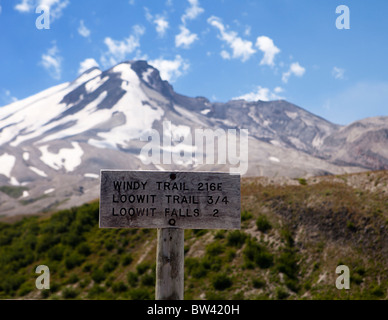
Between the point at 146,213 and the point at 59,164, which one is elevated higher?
the point at 59,164

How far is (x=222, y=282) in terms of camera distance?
55.1 feet

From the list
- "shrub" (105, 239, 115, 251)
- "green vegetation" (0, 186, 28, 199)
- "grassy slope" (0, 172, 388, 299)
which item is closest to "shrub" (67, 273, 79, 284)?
"grassy slope" (0, 172, 388, 299)

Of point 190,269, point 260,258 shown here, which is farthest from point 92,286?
point 260,258

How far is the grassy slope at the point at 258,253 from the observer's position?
16.4 meters

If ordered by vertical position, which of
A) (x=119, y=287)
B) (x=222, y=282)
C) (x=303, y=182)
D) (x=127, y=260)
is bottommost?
(x=119, y=287)

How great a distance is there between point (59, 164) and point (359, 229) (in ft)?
646

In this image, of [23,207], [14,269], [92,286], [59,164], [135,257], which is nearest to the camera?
[92,286]

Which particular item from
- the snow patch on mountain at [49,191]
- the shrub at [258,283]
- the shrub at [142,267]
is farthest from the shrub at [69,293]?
the snow patch on mountain at [49,191]

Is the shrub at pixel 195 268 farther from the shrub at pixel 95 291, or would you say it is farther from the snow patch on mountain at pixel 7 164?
the snow patch on mountain at pixel 7 164

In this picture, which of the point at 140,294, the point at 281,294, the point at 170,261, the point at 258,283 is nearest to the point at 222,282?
the point at 258,283

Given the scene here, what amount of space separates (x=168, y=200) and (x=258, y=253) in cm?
1399

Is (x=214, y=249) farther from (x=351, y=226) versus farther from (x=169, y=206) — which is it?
(x=169, y=206)

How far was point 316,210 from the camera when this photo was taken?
20094 millimetres
